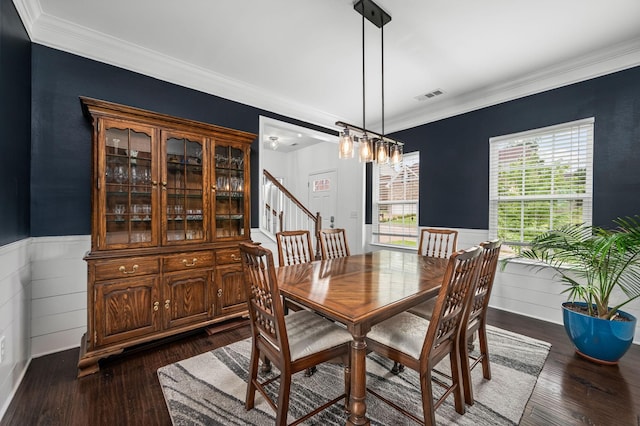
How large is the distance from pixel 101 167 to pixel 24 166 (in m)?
0.54

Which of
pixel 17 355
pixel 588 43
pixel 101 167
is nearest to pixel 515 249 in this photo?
pixel 588 43

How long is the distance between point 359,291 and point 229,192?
6.62ft

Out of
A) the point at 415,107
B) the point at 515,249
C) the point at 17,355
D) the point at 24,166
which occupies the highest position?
the point at 415,107

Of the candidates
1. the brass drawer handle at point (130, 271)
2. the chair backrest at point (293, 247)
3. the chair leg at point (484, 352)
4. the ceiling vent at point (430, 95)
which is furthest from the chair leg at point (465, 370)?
the ceiling vent at point (430, 95)

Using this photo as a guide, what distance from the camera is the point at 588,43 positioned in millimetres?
2596

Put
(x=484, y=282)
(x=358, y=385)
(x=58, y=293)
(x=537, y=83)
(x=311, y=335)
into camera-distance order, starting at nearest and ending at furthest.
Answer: (x=358, y=385)
(x=311, y=335)
(x=484, y=282)
(x=58, y=293)
(x=537, y=83)

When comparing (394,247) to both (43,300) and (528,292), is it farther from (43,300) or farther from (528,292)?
(43,300)

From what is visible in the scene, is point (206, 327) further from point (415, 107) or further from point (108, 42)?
point (415, 107)

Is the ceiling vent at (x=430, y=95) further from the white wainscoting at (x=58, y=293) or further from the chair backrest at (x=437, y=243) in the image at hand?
the white wainscoting at (x=58, y=293)

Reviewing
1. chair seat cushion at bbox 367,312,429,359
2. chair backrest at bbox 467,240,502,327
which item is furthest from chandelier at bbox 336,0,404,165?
chair seat cushion at bbox 367,312,429,359

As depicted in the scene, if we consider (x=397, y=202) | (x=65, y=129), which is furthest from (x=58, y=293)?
(x=397, y=202)

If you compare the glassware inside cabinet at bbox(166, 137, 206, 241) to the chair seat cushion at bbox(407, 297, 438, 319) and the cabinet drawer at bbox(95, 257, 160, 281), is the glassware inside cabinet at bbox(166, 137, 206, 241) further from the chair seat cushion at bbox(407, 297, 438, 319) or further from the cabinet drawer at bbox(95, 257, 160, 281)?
the chair seat cushion at bbox(407, 297, 438, 319)

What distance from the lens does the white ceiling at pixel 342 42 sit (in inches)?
85.1

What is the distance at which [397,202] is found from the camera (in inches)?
186
